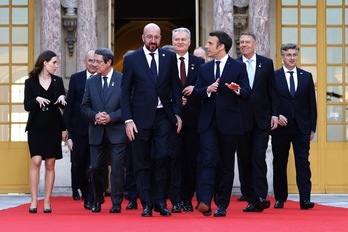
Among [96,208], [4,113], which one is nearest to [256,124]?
[96,208]

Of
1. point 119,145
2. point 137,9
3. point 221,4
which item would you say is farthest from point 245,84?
point 137,9

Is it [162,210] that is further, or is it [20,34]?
[20,34]

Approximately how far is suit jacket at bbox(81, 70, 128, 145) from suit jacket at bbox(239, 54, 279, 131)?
1477 millimetres

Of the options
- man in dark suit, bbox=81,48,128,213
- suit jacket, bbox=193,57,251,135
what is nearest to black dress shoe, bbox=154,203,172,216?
suit jacket, bbox=193,57,251,135

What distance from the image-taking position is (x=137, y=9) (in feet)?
89.6

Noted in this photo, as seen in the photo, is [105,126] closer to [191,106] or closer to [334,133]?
[191,106]

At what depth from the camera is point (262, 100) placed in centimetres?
1303

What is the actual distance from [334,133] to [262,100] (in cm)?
655

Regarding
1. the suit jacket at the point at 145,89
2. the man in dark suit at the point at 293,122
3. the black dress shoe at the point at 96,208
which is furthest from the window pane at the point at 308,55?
the suit jacket at the point at 145,89

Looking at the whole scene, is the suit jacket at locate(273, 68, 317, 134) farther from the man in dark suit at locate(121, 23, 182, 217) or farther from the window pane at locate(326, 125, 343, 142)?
→ the window pane at locate(326, 125, 343, 142)

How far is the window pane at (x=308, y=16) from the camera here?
1936 cm

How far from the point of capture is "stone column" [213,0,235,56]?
18.3m

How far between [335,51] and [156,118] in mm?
8424

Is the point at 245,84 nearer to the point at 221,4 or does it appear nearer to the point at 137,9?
the point at 221,4
